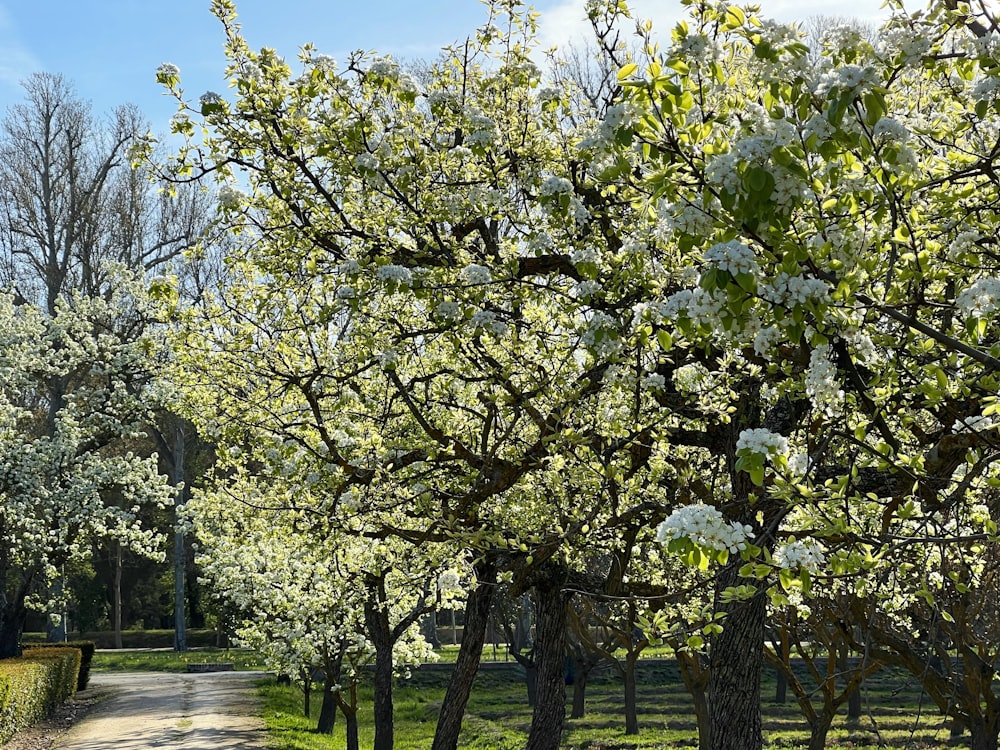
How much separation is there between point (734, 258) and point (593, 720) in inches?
873

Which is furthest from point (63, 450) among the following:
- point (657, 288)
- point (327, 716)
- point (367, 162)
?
point (657, 288)

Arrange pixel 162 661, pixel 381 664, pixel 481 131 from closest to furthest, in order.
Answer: pixel 481 131 < pixel 381 664 < pixel 162 661

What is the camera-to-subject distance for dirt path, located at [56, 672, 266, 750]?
1592 centimetres

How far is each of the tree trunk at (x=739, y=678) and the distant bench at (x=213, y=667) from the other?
27681mm

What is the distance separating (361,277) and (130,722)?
15457 millimetres

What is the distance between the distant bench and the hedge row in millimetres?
8961

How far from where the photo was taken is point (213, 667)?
105ft

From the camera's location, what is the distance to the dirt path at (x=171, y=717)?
1592 cm

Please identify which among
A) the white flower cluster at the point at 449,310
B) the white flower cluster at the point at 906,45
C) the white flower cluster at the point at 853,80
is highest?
the white flower cluster at the point at 906,45

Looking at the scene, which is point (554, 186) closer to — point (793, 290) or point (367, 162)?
point (367, 162)

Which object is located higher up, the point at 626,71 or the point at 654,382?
the point at 626,71

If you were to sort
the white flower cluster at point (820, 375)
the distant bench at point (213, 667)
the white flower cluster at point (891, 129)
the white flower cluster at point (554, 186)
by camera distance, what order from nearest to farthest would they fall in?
the white flower cluster at point (891, 129) → the white flower cluster at point (820, 375) → the white flower cluster at point (554, 186) → the distant bench at point (213, 667)

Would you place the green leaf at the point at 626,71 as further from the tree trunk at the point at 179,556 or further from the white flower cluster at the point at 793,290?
the tree trunk at the point at 179,556

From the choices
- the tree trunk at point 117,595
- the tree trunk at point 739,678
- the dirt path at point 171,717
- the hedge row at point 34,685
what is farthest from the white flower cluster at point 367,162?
the tree trunk at point 117,595
